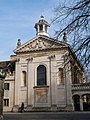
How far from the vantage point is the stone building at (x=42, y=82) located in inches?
1933

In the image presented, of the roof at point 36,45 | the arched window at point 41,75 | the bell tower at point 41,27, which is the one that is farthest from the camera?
the bell tower at point 41,27

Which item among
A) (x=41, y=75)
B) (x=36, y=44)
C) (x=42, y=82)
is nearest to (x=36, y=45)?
(x=36, y=44)

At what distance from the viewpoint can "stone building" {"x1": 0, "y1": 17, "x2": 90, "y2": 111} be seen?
49094mm

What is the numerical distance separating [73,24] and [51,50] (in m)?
36.7

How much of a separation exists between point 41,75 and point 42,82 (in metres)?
1.50

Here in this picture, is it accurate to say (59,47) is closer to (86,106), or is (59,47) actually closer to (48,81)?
(48,81)

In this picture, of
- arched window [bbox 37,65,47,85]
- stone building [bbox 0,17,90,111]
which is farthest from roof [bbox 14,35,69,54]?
arched window [bbox 37,65,47,85]

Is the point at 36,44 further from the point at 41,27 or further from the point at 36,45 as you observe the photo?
the point at 41,27

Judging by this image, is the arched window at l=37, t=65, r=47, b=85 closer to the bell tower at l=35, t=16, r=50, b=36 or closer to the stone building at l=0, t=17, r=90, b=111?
the stone building at l=0, t=17, r=90, b=111

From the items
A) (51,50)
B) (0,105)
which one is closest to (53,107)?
(51,50)

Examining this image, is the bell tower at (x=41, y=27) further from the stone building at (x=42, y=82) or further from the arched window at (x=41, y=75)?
the arched window at (x=41, y=75)

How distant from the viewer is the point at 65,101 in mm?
48812

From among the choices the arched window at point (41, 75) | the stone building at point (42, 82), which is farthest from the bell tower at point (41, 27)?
the arched window at point (41, 75)

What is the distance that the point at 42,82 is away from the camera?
169ft
